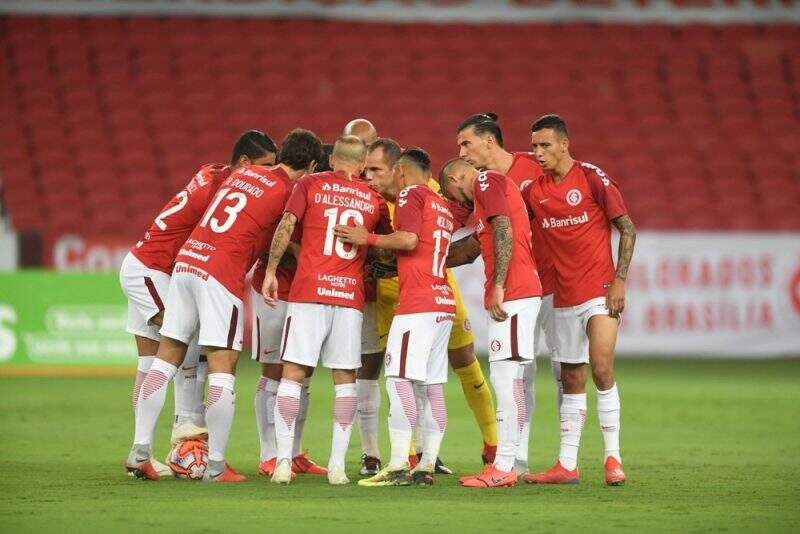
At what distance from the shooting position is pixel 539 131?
27.2 ft

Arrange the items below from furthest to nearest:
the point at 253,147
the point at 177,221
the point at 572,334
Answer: the point at 177,221, the point at 253,147, the point at 572,334

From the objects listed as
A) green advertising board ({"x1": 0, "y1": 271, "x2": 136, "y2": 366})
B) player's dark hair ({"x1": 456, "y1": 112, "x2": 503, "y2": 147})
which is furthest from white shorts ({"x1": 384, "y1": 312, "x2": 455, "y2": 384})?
green advertising board ({"x1": 0, "y1": 271, "x2": 136, "y2": 366})

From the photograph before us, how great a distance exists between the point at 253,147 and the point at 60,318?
27.8 feet

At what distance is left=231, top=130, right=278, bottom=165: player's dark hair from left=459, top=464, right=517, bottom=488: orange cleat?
2.61m

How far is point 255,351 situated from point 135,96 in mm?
15840

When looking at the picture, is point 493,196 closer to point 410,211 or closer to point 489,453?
point 410,211

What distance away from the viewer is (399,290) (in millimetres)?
8391

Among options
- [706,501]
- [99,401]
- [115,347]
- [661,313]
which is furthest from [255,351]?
[661,313]

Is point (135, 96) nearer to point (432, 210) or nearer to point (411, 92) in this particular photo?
point (411, 92)

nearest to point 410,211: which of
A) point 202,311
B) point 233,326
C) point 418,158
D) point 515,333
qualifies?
point 418,158

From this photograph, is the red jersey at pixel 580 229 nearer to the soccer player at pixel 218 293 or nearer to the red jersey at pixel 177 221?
the soccer player at pixel 218 293

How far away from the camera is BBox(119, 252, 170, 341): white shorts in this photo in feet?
28.7

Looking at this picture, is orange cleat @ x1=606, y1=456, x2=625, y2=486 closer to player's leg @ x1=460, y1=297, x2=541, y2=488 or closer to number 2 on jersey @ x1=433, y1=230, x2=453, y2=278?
player's leg @ x1=460, y1=297, x2=541, y2=488

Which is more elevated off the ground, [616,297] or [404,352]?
[616,297]
